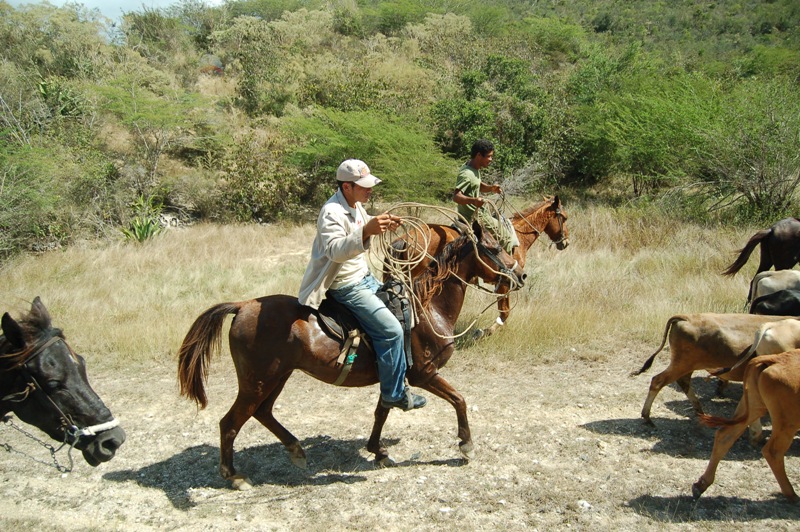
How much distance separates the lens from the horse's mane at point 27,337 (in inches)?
150

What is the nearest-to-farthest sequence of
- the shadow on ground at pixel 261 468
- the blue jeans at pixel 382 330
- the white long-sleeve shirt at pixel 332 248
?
the white long-sleeve shirt at pixel 332 248, the blue jeans at pixel 382 330, the shadow on ground at pixel 261 468

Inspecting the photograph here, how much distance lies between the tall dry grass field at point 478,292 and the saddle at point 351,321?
1693 mm

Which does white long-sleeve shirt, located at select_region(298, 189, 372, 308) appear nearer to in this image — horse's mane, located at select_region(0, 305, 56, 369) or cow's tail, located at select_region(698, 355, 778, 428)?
horse's mane, located at select_region(0, 305, 56, 369)

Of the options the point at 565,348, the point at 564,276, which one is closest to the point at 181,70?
the point at 564,276

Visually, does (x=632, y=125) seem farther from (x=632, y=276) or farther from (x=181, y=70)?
(x=181, y=70)

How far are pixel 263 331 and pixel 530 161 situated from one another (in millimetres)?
14817

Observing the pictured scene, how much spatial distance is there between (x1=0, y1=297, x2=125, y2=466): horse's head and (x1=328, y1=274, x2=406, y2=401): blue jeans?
1.90 meters

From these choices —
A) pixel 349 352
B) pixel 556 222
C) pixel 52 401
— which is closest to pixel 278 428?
pixel 349 352

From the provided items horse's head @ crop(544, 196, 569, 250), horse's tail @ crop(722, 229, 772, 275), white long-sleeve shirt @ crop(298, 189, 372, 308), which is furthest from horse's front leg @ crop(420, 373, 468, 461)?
horse's tail @ crop(722, 229, 772, 275)

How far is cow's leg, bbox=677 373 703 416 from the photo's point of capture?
630cm

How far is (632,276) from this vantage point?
36.2ft

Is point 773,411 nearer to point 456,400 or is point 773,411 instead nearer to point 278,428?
point 456,400

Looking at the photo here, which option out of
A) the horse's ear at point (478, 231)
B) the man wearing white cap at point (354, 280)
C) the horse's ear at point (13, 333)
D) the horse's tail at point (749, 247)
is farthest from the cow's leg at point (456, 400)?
the horse's tail at point (749, 247)

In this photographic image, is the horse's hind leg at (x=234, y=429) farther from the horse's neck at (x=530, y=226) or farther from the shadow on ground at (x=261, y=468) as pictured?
the horse's neck at (x=530, y=226)
